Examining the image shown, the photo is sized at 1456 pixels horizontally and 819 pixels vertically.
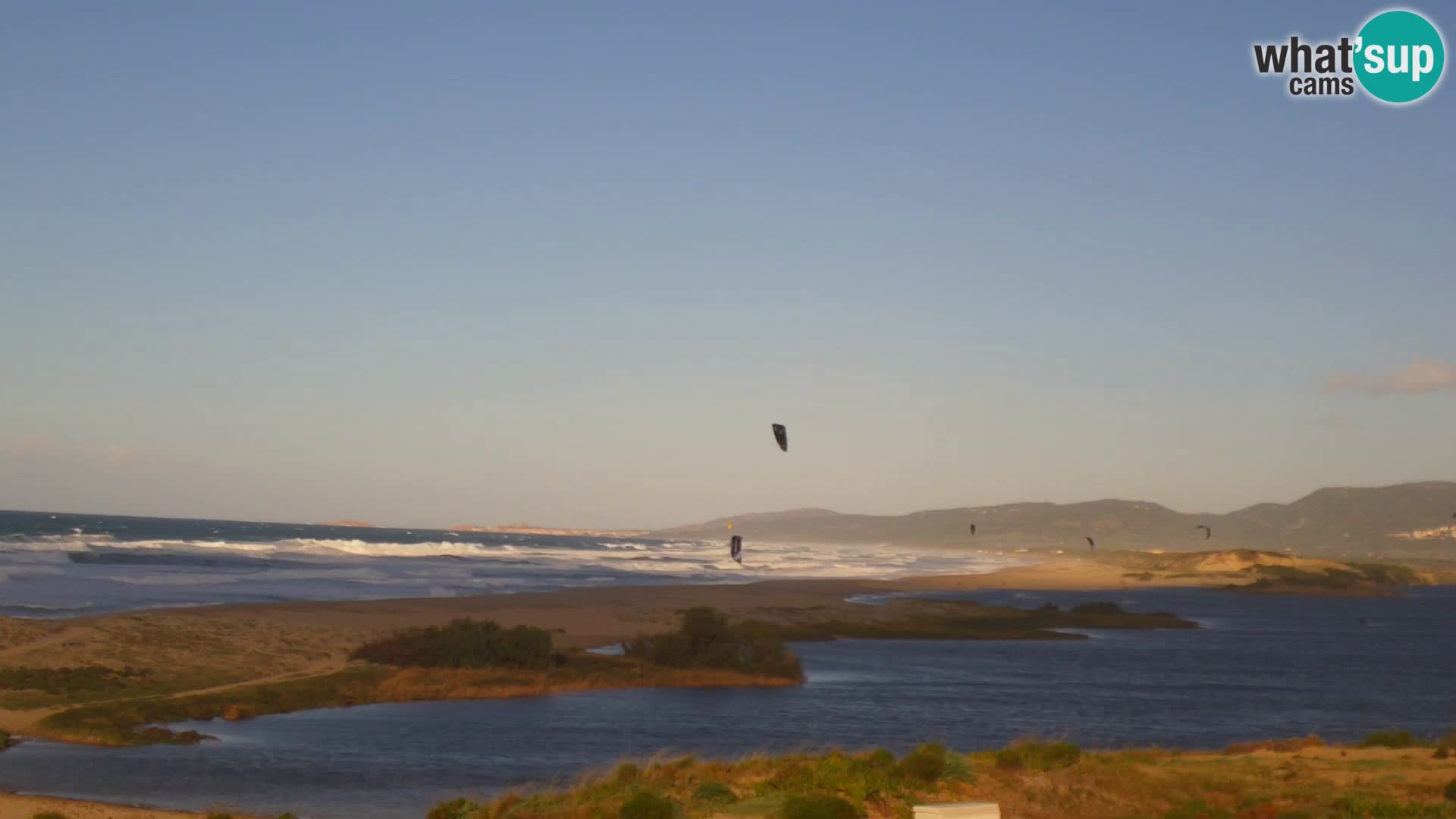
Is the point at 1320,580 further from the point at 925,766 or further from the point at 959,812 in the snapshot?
the point at 959,812

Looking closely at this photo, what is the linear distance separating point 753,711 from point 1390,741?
700 inches

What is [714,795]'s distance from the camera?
20281 millimetres

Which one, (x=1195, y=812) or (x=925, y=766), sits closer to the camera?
(x=1195, y=812)

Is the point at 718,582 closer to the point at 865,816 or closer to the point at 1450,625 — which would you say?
the point at 1450,625

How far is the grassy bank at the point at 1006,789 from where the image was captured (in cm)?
1920

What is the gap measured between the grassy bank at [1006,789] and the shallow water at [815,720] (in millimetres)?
5703

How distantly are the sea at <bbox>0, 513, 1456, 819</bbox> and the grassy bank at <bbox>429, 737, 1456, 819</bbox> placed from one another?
482cm

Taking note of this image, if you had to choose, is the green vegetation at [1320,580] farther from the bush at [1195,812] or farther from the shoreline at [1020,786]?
the bush at [1195,812]

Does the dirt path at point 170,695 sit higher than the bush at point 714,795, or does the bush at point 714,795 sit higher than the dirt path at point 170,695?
the bush at point 714,795

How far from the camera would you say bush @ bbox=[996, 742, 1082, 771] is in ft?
78.5

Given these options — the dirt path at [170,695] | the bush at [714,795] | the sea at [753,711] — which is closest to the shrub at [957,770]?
the bush at [714,795]

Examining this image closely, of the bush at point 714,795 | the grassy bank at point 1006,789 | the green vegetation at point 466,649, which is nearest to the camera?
the grassy bank at point 1006,789

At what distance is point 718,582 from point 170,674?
74223mm

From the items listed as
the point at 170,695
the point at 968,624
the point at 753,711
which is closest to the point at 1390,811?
the point at 753,711
